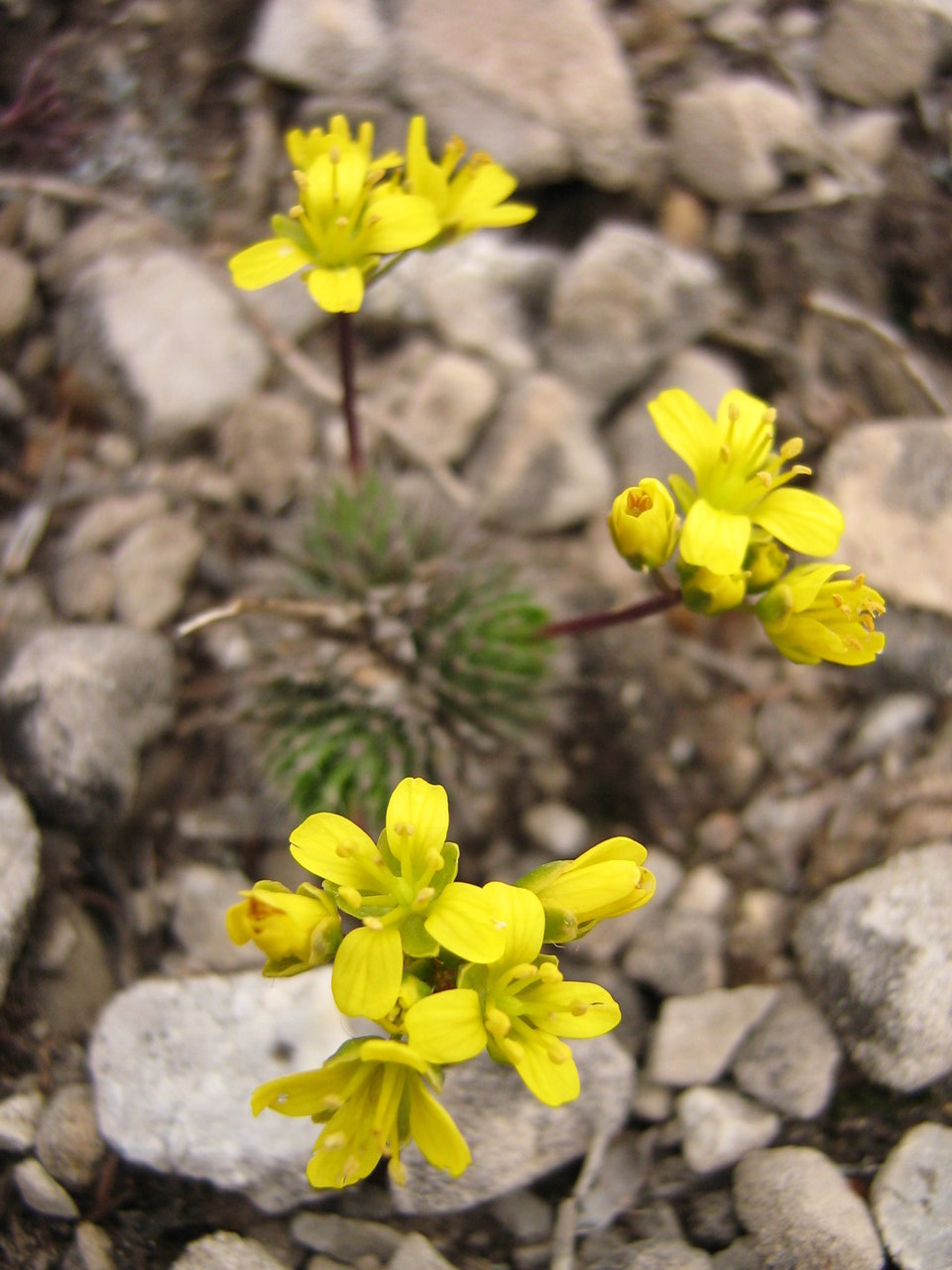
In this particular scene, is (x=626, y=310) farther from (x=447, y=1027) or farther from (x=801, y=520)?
(x=447, y=1027)

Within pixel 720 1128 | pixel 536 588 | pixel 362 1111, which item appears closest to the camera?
pixel 362 1111

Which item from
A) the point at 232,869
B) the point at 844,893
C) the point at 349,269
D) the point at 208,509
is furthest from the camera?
the point at 208,509

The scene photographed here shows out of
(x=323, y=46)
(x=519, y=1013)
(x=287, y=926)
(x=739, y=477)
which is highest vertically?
(x=323, y=46)

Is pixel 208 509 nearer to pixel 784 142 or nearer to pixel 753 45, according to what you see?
pixel 784 142

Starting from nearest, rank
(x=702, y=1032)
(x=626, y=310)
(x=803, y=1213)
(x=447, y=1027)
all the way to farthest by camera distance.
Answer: (x=447, y=1027)
(x=803, y=1213)
(x=702, y=1032)
(x=626, y=310)

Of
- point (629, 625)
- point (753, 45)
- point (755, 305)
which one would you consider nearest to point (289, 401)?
point (629, 625)

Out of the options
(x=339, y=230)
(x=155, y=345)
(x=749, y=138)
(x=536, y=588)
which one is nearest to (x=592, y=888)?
(x=536, y=588)

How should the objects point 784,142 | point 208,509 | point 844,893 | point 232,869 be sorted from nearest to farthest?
point 844,893, point 232,869, point 208,509, point 784,142

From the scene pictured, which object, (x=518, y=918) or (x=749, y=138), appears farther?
(x=749, y=138)
